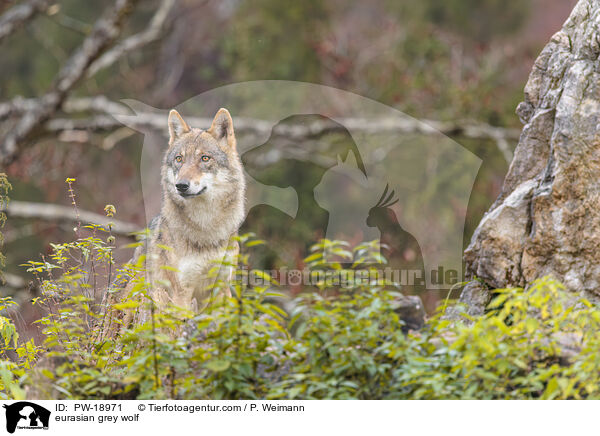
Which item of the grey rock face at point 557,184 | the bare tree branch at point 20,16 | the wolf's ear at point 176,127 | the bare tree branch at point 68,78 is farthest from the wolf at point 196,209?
the bare tree branch at point 20,16

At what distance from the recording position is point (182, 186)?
480 centimetres

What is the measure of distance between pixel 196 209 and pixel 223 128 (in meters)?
0.57

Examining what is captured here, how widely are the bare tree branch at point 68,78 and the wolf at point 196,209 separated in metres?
5.37

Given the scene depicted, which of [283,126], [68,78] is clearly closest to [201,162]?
[68,78]

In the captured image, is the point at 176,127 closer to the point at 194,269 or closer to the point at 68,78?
the point at 194,269

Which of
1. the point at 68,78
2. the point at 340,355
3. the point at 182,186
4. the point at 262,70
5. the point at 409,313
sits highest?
the point at 262,70

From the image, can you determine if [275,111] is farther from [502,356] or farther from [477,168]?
[502,356]

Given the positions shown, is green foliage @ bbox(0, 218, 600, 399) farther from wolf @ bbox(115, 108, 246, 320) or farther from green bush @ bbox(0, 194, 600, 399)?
wolf @ bbox(115, 108, 246, 320)

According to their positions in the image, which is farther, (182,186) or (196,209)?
(196,209)
